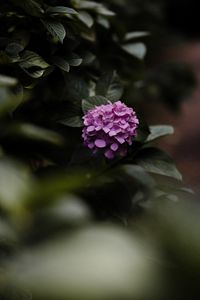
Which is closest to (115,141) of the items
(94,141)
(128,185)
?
(94,141)

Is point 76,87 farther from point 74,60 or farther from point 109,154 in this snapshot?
point 109,154

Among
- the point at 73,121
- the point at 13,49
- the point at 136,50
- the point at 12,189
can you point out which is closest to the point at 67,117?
the point at 73,121

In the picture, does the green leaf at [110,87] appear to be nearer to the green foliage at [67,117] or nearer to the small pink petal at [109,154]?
the green foliage at [67,117]

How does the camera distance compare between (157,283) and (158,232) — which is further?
(158,232)

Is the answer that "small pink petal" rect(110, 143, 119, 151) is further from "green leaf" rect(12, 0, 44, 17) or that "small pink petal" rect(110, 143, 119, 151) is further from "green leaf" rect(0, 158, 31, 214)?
"green leaf" rect(0, 158, 31, 214)

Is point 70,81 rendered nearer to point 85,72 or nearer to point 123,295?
point 85,72

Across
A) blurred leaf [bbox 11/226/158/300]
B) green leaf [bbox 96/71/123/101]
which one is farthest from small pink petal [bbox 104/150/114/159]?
blurred leaf [bbox 11/226/158/300]
